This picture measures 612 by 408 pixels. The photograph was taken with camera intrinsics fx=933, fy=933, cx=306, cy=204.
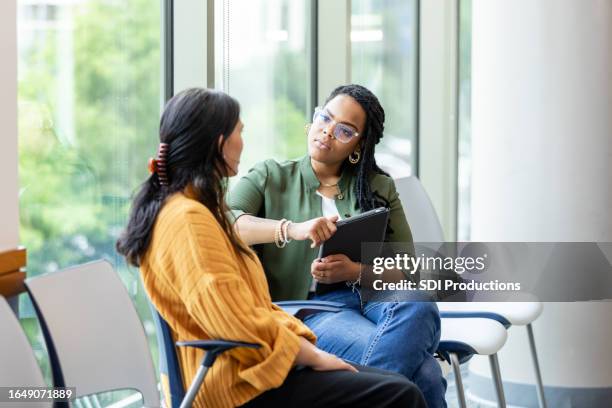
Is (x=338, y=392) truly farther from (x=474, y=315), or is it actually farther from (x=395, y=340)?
(x=474, y=315)

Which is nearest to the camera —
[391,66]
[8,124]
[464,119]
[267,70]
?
[8,124]

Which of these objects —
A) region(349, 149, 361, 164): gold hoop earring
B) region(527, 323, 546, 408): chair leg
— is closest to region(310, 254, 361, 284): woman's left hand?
region(349, 149, 361, 164): gold hoop earring

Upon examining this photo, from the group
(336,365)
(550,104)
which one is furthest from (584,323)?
(336,365)

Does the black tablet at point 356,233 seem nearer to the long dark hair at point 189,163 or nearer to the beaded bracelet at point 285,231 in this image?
the beaded bracelet at point 285,231

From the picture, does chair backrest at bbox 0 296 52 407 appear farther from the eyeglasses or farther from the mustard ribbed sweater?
the eyeglasses

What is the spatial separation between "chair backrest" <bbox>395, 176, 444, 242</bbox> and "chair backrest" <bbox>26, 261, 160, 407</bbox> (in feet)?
5.20

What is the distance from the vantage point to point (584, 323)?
4.06m

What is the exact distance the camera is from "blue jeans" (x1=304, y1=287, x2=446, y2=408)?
2.60 metres

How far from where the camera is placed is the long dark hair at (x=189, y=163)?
213 centimetres

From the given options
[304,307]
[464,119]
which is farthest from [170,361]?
[464,119]

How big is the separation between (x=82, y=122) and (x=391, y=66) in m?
2.47

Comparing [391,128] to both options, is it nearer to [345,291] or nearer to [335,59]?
[335,59]

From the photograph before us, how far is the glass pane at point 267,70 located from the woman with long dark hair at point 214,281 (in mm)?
1188

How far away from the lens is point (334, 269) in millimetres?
2770
